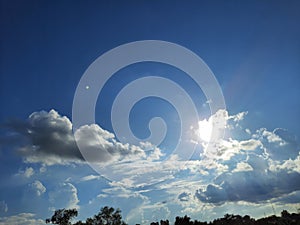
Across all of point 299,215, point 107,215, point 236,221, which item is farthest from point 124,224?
point 299,215

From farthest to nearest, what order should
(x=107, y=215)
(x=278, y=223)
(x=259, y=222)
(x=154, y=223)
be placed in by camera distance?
(x=154, y=223)
(x=259, y=222)
(x=278, y=223)
(x=107, y=215)

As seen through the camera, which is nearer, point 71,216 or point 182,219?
point 71,216

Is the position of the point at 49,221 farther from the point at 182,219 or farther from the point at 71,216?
the point at 182,219

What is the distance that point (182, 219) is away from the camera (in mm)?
122562

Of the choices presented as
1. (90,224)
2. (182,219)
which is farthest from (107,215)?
(182,219)

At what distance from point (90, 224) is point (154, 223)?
40471 mm

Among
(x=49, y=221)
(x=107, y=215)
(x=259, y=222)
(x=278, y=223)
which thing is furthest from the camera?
(x=259, y=222)

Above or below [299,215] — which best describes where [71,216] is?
above

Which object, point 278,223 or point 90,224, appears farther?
point 278,223

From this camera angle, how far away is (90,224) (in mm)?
101750

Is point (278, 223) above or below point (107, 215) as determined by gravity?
below

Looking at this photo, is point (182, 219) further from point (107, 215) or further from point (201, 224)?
point (107, 215)

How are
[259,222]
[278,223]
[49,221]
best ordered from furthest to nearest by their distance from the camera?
[259,222] < [278,223] < [49,221]

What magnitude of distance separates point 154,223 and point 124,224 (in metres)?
33.8
